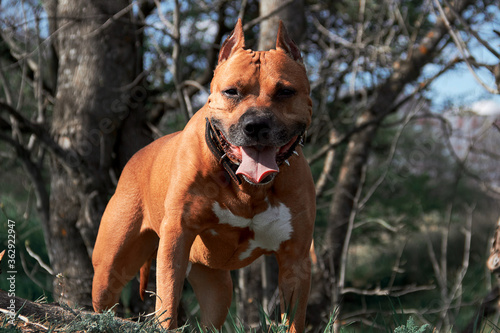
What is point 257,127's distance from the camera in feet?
7.55

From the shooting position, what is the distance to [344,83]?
6793 millimetres

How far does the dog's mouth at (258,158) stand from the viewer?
7.76 ft

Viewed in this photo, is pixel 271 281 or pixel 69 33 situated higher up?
pixel 69 33

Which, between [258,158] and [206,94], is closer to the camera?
[258,158]

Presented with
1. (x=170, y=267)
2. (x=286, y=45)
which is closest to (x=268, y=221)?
(x=170, y=267)

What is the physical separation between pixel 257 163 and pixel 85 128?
2.83 meters

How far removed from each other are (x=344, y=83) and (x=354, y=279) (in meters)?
5.05

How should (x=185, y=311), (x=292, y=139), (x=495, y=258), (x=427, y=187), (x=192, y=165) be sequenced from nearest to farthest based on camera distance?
1. (x=292, y=139)
2. (x=192, y=165)
3. (x=495, y=258)
4. (x=185, y=311)
5. (x=427, y=187)

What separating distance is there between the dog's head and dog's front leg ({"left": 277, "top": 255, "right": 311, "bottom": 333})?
56 centimetres

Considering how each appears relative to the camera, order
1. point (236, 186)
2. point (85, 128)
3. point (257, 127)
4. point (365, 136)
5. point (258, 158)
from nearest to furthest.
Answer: point (257, 127) → point (258, 158) → point (236, 186) → point (85, 128) → point (365, 136)

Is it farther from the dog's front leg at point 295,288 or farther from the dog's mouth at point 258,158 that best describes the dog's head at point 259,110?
the dog's front leg at point 295,288

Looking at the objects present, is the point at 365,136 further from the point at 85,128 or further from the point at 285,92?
the point at 285,92

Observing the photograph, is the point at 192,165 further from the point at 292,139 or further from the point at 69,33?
the point at 69,33

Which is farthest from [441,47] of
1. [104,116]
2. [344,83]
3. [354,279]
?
[354,279]
